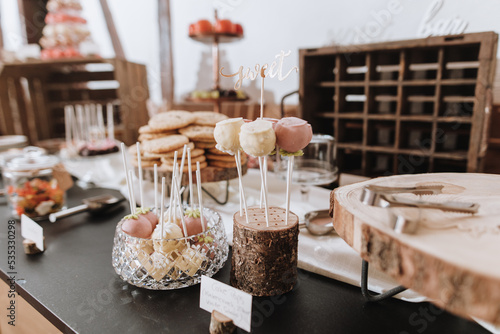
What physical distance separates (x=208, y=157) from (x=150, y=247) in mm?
592

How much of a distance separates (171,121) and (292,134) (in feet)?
2.56

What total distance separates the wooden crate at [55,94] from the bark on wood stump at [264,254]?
2.32 m

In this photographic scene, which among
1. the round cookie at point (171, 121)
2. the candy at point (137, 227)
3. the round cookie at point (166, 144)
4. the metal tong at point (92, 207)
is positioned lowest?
the metal tong at point (92, 207)

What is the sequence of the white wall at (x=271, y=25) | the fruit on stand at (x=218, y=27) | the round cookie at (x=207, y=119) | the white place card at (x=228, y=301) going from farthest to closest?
the fruit on stand at (x=218, y=27) → the white wall at (x=271, y=25) → the round cookie at (x=207, y=119) → the white place card at (x=228, y=301)

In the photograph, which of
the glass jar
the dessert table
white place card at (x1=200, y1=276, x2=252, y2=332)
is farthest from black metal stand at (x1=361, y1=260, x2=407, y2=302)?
the glass jar

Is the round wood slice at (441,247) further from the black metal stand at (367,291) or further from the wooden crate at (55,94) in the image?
the wooden crate at (55,94)

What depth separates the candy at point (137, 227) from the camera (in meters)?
1.01

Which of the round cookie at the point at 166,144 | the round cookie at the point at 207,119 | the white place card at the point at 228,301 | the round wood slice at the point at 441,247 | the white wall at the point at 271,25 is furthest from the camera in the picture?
the white wall at the point at 271,25

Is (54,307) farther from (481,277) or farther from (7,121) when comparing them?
(7,121)

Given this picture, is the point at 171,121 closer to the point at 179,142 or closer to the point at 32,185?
the point at 179,142

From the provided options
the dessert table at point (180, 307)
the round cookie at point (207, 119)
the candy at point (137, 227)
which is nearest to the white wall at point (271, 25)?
the round cookie at point (207, 119)

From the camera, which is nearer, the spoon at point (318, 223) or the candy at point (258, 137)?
the candy at point (258, 137)

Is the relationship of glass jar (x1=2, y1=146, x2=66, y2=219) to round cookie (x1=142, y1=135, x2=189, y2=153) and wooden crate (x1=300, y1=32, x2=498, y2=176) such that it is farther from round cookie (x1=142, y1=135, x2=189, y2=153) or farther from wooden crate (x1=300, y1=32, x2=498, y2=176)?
wooden crate (x1=300, y1=32, x2=498, y2=176)

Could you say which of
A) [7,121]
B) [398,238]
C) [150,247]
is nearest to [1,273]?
[150,247]
